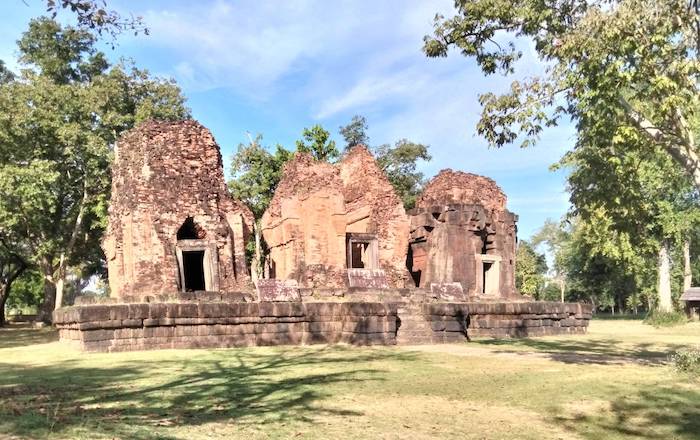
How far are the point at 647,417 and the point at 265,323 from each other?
354 inches

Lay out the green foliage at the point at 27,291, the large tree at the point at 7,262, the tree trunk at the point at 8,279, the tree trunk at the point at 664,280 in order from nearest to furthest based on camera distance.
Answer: the large tree at the point at 7,262
the tree trunk at the point at 664,280
the tree trunk at the point at 8,279
the green foliage at the point at 27,291

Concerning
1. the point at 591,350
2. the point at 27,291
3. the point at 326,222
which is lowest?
the point at 27,291

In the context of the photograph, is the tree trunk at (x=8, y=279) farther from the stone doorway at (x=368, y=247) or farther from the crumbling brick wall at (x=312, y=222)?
the stone doorway at (x=368, y=247)

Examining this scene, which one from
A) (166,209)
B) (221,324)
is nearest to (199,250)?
(166,209)

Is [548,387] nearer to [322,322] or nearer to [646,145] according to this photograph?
[646,145]

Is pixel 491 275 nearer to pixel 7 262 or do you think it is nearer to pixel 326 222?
pixel 326 222

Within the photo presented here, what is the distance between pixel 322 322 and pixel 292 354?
229 cm

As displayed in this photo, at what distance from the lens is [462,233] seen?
20.9 metres

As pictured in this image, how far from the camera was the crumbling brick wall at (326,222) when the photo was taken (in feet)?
62.8

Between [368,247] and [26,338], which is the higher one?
[368,247]

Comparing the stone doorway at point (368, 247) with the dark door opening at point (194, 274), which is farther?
the dark door opening at point (194, 274)

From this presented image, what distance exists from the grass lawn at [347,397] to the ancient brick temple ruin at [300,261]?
6.55ft

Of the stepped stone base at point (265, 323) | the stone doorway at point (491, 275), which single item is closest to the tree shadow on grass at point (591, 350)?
the stepped stone base at point (265, 323)

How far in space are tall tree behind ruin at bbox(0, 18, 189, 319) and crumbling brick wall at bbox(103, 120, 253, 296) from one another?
537 centimetres
